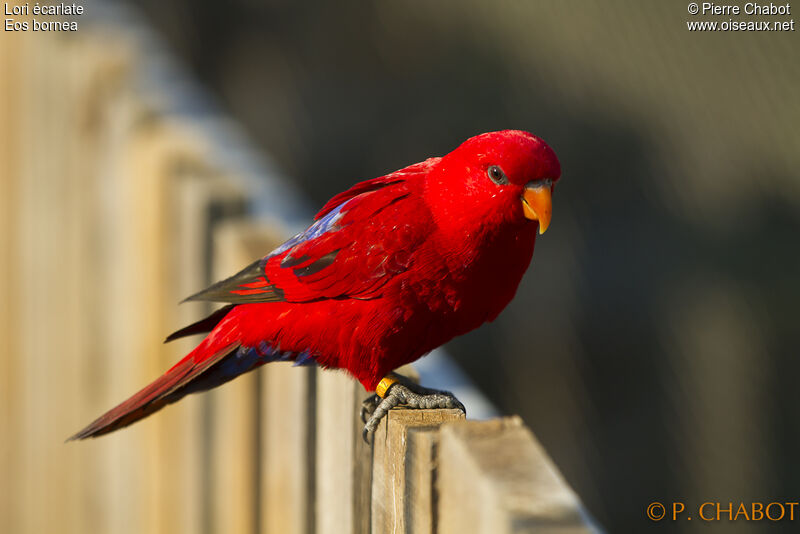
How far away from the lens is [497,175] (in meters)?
1.76

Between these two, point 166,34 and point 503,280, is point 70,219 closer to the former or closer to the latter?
point 503,280

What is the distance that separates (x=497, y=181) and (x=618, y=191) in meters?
2.65

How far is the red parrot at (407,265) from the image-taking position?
5.78 feet

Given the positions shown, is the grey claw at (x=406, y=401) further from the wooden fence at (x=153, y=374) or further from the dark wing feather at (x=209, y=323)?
the dark wing feather at (x=209, y=323)

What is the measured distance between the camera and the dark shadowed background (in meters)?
3.28

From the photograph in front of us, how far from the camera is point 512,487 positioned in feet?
3.05

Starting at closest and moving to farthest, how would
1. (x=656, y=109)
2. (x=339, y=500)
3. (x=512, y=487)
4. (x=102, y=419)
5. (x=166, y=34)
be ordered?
(x=512, y=487), (x=339, y=500), (x=102, y=419), (x=656, y=109), (x=166, y=34)

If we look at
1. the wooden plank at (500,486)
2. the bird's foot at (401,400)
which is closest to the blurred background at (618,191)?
the bird's foot at (401,400)

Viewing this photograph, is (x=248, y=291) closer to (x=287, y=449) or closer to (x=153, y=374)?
(x=287, y=449)

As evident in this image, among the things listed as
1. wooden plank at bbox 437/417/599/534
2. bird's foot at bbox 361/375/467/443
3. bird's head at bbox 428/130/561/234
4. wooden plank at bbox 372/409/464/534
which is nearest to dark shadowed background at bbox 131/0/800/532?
bird's head at bbox 428/130/561/234

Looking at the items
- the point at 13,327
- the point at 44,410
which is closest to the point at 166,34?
the point at 13,327

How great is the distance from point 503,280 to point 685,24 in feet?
5.06

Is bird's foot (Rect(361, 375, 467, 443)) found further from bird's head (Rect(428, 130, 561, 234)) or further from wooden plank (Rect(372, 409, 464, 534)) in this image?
bird's head (Rect(428, 130, 561, 234))

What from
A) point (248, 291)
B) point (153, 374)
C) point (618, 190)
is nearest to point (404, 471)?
point (248, 291)
